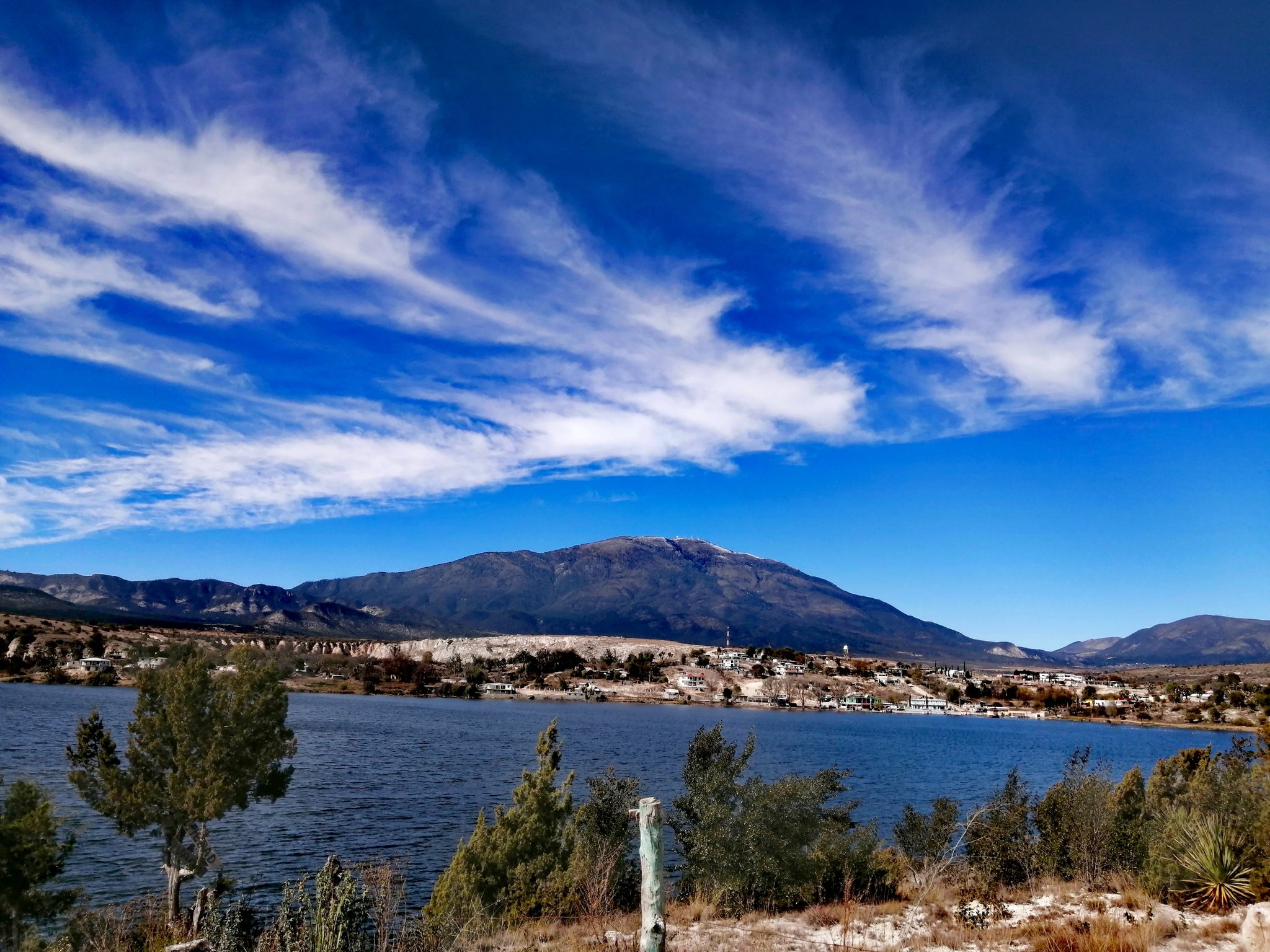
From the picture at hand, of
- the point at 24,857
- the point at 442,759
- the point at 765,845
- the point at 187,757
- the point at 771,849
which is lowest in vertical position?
the point at 442,759

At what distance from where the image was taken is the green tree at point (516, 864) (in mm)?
23219

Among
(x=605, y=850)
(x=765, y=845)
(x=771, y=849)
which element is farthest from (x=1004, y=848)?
(x=605, y=850)

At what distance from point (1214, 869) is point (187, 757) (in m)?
31.8

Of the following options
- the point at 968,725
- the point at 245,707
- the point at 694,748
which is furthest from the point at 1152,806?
the point at 968,725

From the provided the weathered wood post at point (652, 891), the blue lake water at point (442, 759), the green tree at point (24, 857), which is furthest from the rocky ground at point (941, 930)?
the blue lake water at point (442, 759)

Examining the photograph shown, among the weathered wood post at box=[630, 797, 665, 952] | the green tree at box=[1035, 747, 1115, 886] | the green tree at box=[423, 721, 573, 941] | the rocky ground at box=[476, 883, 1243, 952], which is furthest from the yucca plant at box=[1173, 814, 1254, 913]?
the weathered wood post at box=[630, 797, 665, 952]

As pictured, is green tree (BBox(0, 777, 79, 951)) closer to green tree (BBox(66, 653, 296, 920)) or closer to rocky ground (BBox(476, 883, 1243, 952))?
green tree (BBox(66, 653, 296, 920))

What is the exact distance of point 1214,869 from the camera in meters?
20.3

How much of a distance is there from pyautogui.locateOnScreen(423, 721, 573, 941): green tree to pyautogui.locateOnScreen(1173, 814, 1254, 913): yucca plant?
57.1 ft

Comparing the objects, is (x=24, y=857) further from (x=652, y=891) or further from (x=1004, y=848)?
(x=1004, y=848)

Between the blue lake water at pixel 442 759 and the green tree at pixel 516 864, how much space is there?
9938 mm

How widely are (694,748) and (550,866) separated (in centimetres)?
1305

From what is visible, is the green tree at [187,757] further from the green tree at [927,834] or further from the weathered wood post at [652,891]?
the green tree at [927,834]

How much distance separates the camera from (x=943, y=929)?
19.6m
